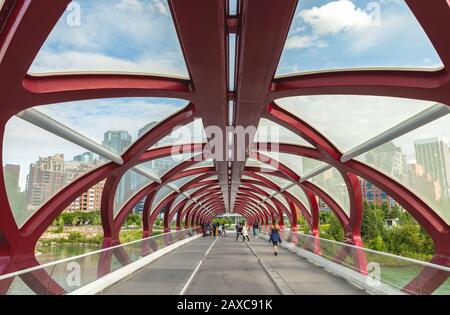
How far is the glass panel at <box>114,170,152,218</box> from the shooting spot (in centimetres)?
1918

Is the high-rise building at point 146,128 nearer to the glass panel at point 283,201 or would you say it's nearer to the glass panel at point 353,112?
the glass panel at point 353,112

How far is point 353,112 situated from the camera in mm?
10336

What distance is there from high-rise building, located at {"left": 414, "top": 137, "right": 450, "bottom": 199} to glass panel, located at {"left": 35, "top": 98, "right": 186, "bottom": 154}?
7.22m

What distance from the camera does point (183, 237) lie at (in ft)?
91.7

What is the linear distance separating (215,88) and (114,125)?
4.18 m

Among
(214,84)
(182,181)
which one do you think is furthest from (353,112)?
(182,181)

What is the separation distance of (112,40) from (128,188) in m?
14.3

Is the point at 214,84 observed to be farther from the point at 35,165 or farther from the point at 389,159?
the point at 389,159

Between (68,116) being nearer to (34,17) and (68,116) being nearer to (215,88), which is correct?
(215,88)

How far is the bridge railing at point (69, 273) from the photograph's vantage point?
571 cm

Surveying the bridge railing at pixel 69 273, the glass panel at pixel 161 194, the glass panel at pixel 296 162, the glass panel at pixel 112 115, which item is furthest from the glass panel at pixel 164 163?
the glass panel at pixel 161 194

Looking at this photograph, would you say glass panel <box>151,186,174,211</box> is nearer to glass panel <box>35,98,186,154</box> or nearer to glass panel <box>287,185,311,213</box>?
glass panel <box>287,185,311,213</box>

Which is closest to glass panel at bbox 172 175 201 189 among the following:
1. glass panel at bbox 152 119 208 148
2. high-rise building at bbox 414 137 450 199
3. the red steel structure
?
glass panel at bbox 152 119 208 148

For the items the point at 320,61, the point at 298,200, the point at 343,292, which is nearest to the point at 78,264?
the point at 343,292
